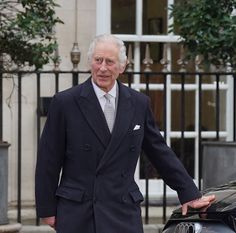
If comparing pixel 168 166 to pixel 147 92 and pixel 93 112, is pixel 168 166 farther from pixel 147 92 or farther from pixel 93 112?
pixel 147 92

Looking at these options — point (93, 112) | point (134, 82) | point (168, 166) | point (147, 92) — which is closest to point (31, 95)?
point (134, 82)

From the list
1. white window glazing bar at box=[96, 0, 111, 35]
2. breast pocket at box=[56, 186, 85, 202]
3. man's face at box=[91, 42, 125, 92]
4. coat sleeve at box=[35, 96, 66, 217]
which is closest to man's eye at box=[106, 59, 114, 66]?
man's face at box=[91, 42, 125, 92]

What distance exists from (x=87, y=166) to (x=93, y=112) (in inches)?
12.4

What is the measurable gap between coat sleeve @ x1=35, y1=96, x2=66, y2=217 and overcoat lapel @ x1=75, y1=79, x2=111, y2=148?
0.42 feet

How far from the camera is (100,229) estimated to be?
15.0 ft

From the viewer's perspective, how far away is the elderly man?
458 cm

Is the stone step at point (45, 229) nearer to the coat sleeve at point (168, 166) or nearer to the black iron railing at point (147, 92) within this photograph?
the black iron railing at point (147, 92)

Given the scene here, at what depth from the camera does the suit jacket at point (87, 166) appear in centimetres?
458

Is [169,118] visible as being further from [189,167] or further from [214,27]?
[214,27]

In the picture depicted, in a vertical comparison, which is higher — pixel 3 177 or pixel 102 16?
pixel 102 16

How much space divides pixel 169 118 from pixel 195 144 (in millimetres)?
477

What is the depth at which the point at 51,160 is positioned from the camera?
4648 millimetres

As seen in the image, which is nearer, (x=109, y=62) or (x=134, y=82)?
(x=109, y=62)

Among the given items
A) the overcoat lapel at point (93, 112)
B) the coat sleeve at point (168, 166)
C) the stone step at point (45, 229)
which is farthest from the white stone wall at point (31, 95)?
the overcoat lapel at point (93, 112)
